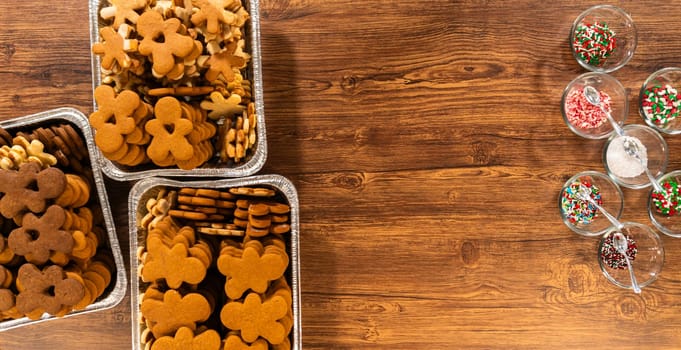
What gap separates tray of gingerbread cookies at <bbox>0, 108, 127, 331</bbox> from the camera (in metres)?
0.96

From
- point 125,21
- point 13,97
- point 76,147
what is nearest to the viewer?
point 125,21

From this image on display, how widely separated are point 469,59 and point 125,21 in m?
0.84

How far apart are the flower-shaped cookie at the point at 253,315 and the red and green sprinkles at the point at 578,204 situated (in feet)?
2.61

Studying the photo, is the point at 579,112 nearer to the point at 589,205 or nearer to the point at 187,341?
the point at 589,205

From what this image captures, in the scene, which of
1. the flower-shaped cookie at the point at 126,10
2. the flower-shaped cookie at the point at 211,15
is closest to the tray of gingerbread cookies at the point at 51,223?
the flower-shaped cookie at the point at 126,10

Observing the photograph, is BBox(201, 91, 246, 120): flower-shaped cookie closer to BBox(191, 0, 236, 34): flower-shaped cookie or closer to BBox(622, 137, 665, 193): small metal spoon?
BBox(191, 0, 236, 34): flower-shaped cookie

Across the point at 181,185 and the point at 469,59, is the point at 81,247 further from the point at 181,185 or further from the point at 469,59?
the point at 469,59

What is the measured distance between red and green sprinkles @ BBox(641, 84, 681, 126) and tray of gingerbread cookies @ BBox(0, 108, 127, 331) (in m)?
1.39

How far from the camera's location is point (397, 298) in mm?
1295

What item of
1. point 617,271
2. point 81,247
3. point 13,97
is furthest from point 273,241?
point 617,271

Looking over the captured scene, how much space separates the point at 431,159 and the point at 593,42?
0.52 metres

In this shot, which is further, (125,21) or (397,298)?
(397,298)

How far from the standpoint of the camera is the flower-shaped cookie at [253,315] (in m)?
1.00

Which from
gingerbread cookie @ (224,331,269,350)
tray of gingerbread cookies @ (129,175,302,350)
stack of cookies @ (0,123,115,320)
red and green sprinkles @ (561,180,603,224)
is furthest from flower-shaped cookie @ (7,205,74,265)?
red and green sprinkles @ (561,180,603,224)
